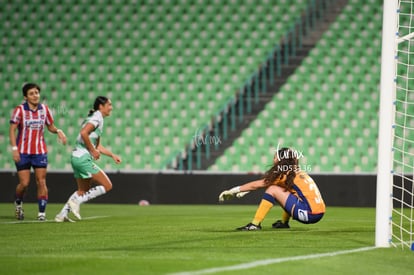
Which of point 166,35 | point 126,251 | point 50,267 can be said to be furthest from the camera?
point 166,35

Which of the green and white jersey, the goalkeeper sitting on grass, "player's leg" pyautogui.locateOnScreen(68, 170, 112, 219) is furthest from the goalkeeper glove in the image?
the green and white jersey

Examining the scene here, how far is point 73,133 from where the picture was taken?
20.8 m

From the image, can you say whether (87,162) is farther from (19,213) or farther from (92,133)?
(19,213)

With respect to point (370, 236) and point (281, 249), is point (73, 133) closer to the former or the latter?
point (370, 236)

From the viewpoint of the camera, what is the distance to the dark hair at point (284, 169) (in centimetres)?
937

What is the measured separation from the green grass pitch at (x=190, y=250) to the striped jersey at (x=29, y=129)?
1.42 meters

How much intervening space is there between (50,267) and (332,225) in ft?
19.9

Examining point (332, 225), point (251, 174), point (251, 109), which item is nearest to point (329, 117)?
point (251, 109)

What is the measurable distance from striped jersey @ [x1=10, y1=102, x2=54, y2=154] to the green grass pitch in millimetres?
1418

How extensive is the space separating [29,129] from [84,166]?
1029 mm

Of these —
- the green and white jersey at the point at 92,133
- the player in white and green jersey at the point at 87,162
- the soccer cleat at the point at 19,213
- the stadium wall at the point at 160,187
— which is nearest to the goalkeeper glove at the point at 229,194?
the player in white and green jersey at the point at 87,162

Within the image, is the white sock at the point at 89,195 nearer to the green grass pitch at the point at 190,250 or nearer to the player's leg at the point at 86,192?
the player's leg at the point at 86,192

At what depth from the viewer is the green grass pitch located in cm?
568

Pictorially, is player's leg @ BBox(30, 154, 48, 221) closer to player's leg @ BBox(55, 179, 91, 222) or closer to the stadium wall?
player's leg @ BBox(55, 179, 91, 222)
